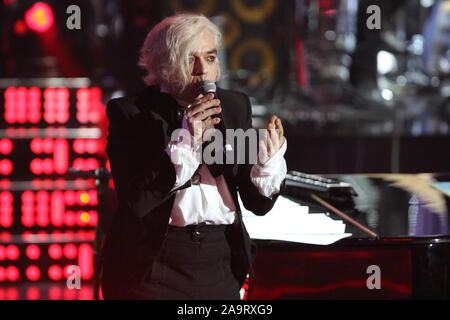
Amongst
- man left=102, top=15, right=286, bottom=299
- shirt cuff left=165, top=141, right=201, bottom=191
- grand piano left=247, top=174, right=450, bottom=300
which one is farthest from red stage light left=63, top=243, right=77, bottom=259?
shirt cuff left=165, top=141, right=201, bottom=191

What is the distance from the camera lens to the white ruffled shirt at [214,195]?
184 centimetres

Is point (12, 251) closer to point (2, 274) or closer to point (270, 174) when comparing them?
point (2, 274)

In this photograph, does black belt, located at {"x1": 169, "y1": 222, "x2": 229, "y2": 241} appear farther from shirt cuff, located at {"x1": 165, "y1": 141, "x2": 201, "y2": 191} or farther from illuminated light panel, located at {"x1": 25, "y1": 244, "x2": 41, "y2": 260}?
illuminated light panel, located at {"x1": 25, "y1": 244, "x2": 41, "y2": 260}

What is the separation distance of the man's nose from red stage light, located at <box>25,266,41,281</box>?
244cm

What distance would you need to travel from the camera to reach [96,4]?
369 inches

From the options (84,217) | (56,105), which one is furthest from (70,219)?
(56,105)

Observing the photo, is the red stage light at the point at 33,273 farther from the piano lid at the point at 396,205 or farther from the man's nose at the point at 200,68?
the man's nose at the point at 200,68

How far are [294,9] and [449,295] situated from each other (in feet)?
31.3

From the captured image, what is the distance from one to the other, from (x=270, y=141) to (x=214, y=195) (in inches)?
8.3

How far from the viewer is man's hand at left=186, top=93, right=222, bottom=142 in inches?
66.2

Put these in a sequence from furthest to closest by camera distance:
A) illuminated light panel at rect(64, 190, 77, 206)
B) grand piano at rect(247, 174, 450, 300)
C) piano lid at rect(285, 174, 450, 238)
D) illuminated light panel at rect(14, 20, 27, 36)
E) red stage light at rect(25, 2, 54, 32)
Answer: red stage light at rect(25, 2, 54, 32) < illuminated light panel at rect(14, 20, 27, 36) < illuminated light panel at rect(64, 190, 77, 206) < piano lid at rect(285, 174, 450, 238) < grand piano at rect(247, 174, 450, 300)

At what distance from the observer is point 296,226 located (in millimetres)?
2314

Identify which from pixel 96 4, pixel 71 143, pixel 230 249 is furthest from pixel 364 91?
pixel 230 249

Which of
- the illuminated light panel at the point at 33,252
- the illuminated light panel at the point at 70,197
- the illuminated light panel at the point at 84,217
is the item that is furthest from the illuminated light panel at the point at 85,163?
the illuminated light panel at the point at 33,252
